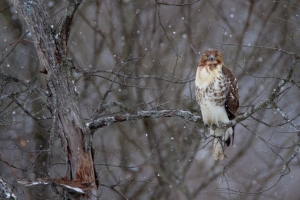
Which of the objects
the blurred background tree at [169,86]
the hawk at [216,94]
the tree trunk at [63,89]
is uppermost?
the blurred background tree at [169,86]

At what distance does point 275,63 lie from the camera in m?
13.8

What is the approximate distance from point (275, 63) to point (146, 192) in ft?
10.8

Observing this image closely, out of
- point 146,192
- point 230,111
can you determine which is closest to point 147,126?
point 146,192

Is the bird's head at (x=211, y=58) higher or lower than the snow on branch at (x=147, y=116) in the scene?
higher

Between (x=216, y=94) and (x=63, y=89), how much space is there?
167cm

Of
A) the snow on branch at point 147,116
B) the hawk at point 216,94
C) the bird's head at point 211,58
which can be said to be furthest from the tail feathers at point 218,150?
the bird's head at point 211,58

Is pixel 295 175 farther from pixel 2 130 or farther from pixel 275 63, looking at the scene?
pixel 2 130

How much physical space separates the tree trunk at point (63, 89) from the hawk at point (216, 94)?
4.36 ft

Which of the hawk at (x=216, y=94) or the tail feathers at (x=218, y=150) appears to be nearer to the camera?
the hawk at (x=216, y=94)

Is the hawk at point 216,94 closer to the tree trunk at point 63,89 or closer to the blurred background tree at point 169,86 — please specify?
the tree trunk at point 63,89

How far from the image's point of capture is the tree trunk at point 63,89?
716 cm

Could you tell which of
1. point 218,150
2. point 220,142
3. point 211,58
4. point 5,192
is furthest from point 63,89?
point 218,150

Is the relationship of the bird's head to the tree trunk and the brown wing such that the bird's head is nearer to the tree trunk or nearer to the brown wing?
the brown wing

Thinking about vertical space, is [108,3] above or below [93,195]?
above
